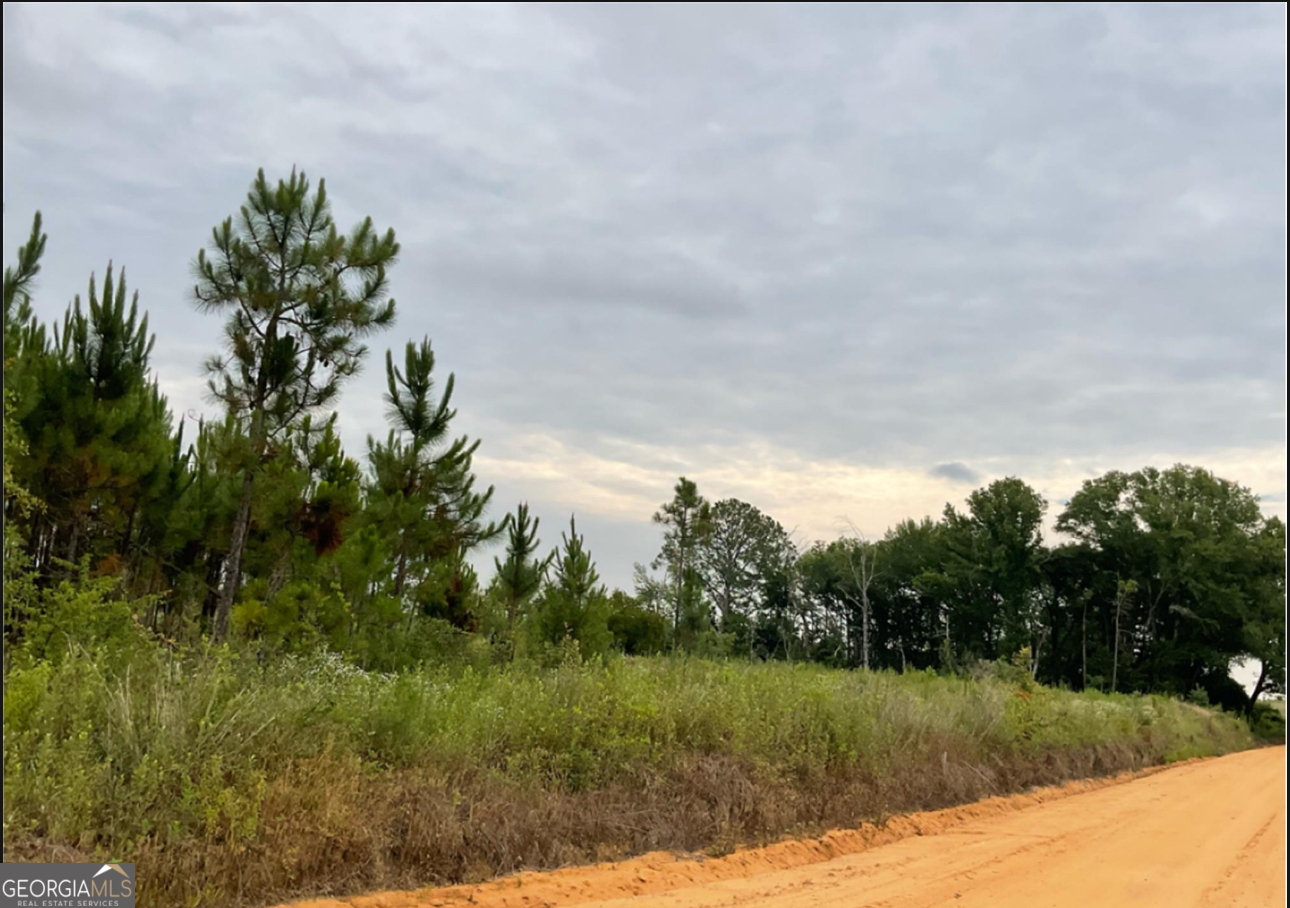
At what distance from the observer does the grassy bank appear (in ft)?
22.6

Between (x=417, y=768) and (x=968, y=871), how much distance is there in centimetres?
568

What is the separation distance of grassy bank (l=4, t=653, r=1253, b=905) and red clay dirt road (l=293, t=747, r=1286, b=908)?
45 cm

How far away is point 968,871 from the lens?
380 inches

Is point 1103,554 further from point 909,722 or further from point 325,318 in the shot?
point 325,318

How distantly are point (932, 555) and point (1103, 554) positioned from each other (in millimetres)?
11955

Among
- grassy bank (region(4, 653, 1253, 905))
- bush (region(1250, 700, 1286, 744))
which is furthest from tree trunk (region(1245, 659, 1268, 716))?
grassy bank (region(4, 653, 1253, 905))

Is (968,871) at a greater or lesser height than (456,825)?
lesser

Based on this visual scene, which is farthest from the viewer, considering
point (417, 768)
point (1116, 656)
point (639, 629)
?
point (1116, 656)

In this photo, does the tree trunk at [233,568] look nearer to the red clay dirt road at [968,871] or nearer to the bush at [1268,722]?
Answer: the red clay dirt road at [968,871]

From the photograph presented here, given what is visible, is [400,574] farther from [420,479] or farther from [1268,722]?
[1268,722]

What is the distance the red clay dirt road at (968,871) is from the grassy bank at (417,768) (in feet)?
1.46

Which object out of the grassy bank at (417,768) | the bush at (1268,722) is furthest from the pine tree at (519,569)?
the bush at (1268,722)

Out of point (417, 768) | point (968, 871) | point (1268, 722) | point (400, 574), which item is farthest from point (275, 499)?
point (1268, 722)

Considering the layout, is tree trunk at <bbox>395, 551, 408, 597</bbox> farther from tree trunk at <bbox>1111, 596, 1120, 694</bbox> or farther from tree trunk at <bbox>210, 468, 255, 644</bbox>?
tree trunk at <bbox>1111, 596, 1120, 694</bbox>
